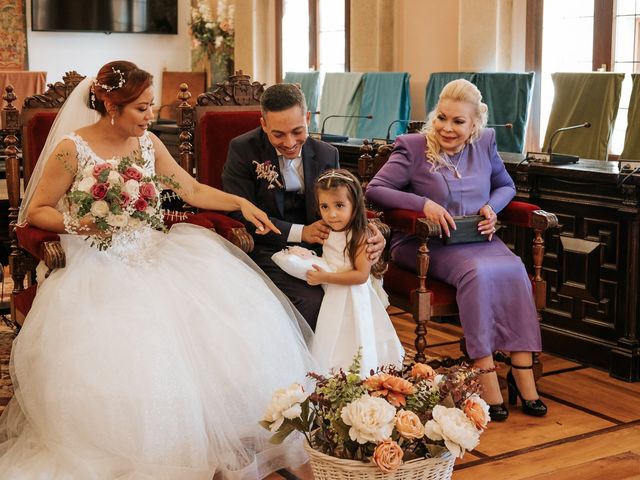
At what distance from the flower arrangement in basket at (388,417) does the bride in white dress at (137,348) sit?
433mm

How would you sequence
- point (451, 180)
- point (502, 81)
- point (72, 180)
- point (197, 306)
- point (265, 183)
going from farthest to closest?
point (502, 81)
point (451, 180)
point (265, 183)
point (72, 180)
point (197, 306)

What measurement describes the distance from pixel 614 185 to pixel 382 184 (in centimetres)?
114

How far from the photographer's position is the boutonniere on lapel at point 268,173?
3828mm

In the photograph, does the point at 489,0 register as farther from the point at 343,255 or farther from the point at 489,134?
the point at 343,255

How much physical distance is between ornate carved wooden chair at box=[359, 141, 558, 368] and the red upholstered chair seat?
31.6 inches

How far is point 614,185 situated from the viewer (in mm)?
4512

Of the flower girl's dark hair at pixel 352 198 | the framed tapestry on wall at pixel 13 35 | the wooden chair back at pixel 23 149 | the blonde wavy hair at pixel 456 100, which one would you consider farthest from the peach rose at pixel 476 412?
the framed tapestry on wall at pixel 13 35

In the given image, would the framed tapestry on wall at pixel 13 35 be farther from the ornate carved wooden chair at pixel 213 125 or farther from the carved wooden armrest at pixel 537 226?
the carved wooden armrest at pixel 537 226

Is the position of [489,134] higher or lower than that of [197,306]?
higher

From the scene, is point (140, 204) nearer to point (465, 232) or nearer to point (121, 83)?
point (121, 83)

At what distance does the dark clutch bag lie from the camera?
402cm

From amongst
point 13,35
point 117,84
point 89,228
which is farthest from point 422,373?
point 13,35

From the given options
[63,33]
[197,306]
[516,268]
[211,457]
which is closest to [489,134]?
[516,268]

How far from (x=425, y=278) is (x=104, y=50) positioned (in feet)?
31.1
